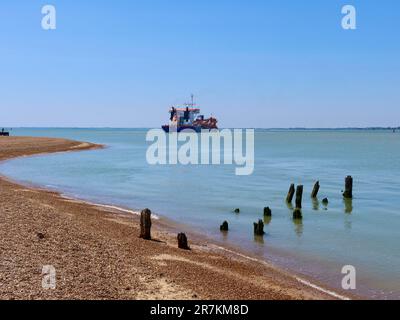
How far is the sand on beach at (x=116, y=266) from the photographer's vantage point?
32.8ft

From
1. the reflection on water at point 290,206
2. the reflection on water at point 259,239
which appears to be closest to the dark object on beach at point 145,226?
the reflection on water at point 259,239

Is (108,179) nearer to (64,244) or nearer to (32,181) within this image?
(32,181)

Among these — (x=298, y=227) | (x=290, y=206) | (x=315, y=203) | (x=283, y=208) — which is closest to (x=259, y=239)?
(x=298, y=227)

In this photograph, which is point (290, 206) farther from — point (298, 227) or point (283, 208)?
point (298, 227)

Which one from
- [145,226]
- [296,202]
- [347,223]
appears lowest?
[347,223]

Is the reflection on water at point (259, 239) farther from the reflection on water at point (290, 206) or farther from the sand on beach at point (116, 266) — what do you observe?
the reflection on water at point (290, 206)

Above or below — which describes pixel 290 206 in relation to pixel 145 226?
below

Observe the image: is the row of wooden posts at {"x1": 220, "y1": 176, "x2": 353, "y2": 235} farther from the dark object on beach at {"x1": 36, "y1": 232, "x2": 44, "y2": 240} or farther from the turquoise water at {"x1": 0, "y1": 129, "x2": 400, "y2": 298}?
the dark object on beach at {"x1": 36, "y1": 232, "x2": 44, "y2": 240}

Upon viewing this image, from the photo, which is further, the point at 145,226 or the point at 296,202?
the point at 296,202

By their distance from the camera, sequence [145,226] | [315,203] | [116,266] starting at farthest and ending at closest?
[315,203], [145,226], [116,266]

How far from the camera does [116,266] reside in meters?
12.0

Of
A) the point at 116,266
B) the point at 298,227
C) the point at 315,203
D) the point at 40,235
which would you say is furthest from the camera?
the point at 315,203

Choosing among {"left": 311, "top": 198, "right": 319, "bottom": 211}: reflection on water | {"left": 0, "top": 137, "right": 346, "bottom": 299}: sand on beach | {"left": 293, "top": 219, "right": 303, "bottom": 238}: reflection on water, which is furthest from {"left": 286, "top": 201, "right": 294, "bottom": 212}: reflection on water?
{"left": 0, "top": 137, "right": 346, "bottom": 299}: sand on beach
